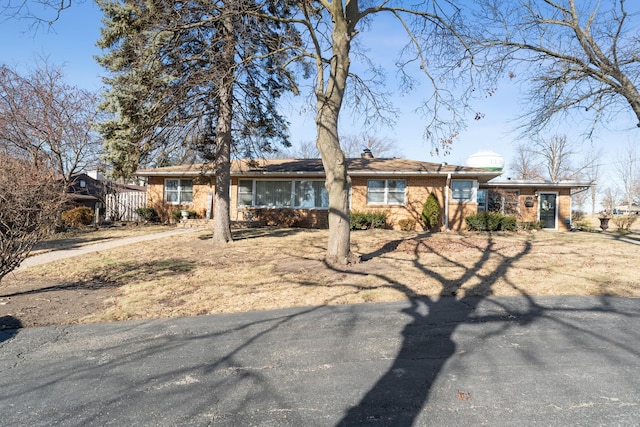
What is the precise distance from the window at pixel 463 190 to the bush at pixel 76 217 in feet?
60.2

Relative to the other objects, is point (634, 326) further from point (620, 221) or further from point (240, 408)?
point (620, 221)

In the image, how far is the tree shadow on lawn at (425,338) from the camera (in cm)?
288

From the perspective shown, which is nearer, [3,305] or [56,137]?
[3,305]

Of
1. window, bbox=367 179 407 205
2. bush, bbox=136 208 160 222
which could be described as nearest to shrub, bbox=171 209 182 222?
bush, bbox=136 208 160 222

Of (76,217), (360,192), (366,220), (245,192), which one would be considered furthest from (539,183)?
(76,217)

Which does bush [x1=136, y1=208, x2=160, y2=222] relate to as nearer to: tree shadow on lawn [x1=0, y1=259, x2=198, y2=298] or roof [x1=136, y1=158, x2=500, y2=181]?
roof [x1=136, y1=158, x2=500, y2=181]

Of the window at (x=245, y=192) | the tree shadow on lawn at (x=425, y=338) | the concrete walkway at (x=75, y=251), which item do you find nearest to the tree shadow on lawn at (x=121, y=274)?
the concrete walkway at (x=75, y=251)

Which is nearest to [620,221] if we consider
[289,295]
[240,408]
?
[289,295]

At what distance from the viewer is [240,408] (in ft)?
9.69

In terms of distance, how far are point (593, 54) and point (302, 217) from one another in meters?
12.8

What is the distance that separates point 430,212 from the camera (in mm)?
17094

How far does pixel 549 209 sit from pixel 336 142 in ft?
53.1

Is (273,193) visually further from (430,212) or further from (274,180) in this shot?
(430,212)

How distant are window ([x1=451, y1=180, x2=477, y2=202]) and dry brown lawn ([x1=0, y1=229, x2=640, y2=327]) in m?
5.74
